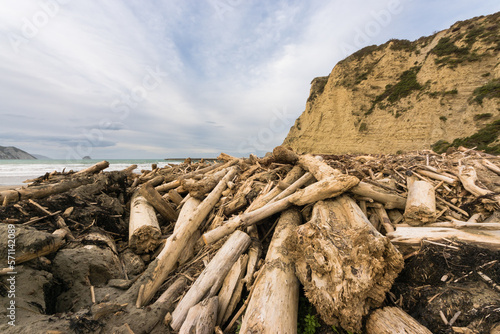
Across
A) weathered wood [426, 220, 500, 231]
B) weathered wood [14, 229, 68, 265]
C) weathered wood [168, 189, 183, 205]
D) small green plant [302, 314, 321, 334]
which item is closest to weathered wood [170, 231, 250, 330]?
small green plant [302, 314, 321, 334]

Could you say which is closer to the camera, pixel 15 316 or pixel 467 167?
pixel 15 316

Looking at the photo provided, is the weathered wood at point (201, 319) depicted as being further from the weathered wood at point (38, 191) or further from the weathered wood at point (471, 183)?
the weathered wood at point (471, 183)

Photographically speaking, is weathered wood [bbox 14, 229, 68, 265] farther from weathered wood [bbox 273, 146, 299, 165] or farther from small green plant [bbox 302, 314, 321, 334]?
weathered wood [bbox 273, 146, 299, 165]

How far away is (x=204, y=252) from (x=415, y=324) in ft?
8.94

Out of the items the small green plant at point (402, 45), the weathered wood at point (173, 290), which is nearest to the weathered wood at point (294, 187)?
the weathered wood at point (173, 290)

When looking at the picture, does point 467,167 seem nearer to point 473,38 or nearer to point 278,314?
point 278,314

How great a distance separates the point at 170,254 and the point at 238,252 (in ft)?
3.53

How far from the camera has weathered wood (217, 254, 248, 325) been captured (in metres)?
2.33

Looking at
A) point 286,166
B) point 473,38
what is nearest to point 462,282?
point 286,166

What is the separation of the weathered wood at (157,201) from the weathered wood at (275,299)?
9.06 feet

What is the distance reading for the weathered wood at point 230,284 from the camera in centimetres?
233

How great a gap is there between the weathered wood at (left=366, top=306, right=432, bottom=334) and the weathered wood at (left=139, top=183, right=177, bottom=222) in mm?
3964

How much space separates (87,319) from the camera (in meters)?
1.90

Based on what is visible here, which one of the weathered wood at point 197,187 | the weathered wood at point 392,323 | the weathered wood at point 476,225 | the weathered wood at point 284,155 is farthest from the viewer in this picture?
the weathered wood at point 284,155
